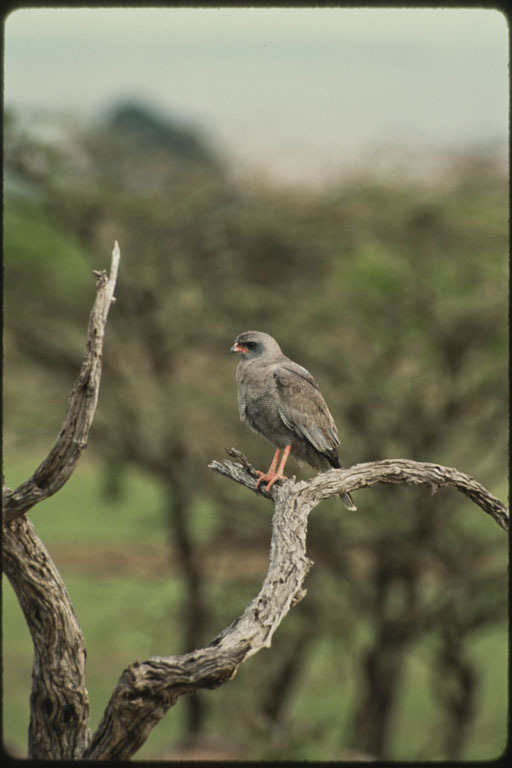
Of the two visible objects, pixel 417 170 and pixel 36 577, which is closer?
pixel 36 577

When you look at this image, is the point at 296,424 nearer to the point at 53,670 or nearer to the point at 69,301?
the point at 53,670

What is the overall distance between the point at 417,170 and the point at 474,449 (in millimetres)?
6573

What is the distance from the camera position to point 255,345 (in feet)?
14.2

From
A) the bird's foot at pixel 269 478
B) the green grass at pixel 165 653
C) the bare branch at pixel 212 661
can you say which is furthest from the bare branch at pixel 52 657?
the green grass at pixel 165 653

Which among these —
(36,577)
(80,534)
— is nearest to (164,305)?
(80,534)

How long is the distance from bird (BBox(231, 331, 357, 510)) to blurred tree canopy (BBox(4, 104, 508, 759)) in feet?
46.0

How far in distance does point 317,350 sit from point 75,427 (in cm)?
1584

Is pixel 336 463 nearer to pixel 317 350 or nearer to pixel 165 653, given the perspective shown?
pixel 317 350

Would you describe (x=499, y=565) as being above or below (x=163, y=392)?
below

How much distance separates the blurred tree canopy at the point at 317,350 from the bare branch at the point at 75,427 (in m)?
14.3

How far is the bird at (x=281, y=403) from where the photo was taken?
14.3 feet

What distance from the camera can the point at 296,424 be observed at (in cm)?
473

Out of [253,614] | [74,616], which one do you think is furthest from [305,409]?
[74,616]

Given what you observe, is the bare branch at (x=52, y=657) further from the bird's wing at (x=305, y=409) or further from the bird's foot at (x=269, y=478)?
the bird's wing at (x=305, y=409)
